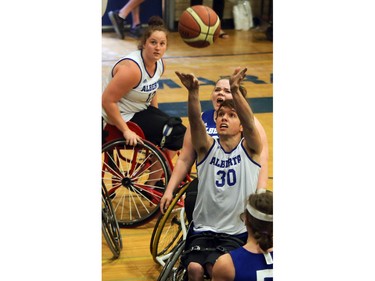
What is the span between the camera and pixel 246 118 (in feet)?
9.72

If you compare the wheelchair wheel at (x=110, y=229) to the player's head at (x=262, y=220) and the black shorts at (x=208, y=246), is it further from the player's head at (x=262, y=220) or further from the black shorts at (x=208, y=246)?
the player's head at (x=262, y=220)

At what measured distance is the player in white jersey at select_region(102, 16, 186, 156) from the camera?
11.8 ft

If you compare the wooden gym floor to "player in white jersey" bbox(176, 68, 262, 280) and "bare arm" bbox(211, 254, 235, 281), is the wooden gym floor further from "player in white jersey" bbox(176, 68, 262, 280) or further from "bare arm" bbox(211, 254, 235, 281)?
"bare arm" bbox(211, 254, 235, 281)

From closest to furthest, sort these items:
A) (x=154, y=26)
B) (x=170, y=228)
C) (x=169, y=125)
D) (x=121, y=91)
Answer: (x=154, y=26), (x=170, y=228), (x=121, y=91), (x=169, y=125)

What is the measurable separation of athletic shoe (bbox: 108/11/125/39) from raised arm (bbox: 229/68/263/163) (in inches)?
17.9

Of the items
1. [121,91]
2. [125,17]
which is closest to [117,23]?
[125,17]

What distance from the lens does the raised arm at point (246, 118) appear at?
9.48 ft

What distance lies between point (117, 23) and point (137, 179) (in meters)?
0.89

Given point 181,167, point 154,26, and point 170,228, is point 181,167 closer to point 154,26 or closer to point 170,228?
point 170,228

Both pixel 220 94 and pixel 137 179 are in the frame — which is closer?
pixel 220 94

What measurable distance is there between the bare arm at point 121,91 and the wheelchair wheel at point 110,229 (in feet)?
1.21

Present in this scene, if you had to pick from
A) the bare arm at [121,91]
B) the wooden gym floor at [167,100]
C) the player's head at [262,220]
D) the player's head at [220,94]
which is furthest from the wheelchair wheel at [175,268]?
the bare arm at [121,91]
